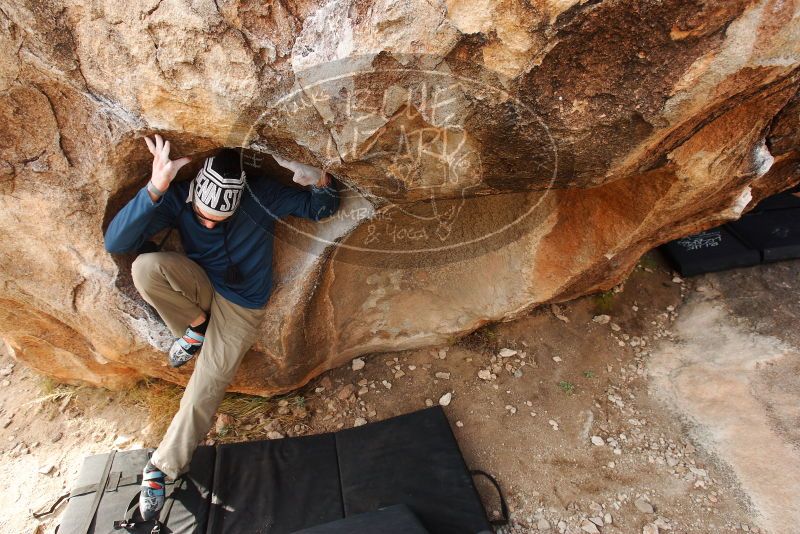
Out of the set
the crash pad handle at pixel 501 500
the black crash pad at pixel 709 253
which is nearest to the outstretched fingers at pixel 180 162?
the crash pad handle at pixel 501 500

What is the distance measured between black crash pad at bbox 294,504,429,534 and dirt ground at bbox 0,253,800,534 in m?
0.54

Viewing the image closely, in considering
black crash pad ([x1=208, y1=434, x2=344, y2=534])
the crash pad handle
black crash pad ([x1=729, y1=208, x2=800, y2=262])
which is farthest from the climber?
black crash pad ([x1=729, y1=208, x2=800, y2=262])

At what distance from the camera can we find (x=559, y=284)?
9.61 ft

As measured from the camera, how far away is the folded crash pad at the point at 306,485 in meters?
2.47

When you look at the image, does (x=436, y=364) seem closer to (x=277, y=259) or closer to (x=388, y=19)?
(x=277, y=259)

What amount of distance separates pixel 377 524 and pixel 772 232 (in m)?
3.26

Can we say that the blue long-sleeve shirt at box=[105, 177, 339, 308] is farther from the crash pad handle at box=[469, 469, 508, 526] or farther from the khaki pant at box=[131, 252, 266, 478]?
the crash pad handle at box=[469, 469, 508, 526]

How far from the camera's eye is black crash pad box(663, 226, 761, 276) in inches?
140

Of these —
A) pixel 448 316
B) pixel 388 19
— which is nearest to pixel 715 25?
pixel 388 19

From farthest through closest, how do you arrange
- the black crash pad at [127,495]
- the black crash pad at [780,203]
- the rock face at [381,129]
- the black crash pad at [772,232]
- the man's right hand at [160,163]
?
the black crash pad at [780,203]
the black crash pad at [772,232]
the black crash pad at [127,495]
the man's right hand at [160,163]
the rock face at [381,129]

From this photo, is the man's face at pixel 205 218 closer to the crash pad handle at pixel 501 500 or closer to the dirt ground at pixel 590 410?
the dirt ground at pixel 590 410

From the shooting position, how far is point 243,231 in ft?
8.00

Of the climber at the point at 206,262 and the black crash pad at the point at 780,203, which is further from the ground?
the climber at the point at 206,262

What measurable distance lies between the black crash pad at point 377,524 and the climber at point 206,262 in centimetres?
78
